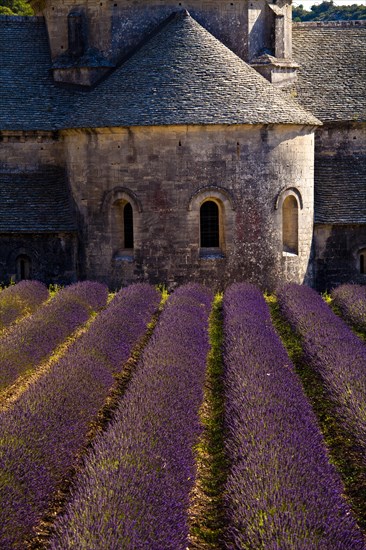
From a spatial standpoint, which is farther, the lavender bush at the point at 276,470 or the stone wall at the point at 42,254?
the stone wall at the point at 42,254

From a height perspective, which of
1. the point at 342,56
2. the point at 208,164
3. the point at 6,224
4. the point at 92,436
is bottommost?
the point at 92,436

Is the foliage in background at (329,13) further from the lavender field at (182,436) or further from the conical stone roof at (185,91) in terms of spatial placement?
the lavender field at (182,436)

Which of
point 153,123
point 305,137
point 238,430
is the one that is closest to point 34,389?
point 238,430

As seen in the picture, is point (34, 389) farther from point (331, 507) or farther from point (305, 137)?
point (305, 137)

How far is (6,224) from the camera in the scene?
2067 cm

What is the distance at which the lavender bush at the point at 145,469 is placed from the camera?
6.13m

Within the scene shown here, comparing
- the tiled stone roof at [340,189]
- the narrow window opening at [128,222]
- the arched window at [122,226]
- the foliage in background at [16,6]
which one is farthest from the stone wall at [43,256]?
the foliage in background at [16,6]

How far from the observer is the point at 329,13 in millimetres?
56344

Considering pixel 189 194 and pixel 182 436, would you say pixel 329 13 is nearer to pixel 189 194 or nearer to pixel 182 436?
pixel 189 194

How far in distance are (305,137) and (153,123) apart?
4.06m

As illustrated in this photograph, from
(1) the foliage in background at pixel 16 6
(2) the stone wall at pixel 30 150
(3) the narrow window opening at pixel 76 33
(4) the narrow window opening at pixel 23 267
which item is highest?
(1) the foliage in background at pixel 16 6

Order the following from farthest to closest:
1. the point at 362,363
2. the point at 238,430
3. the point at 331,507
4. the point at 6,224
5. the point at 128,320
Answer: the point at 6,224, the point at 128,320, the point at 362,363, the point at 238,430, the point at 331,507

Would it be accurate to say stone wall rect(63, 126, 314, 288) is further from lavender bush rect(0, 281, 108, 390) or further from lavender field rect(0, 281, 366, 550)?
lavender field rect(0, 281, 366, 550)

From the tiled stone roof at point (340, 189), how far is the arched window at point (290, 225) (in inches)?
30.2
